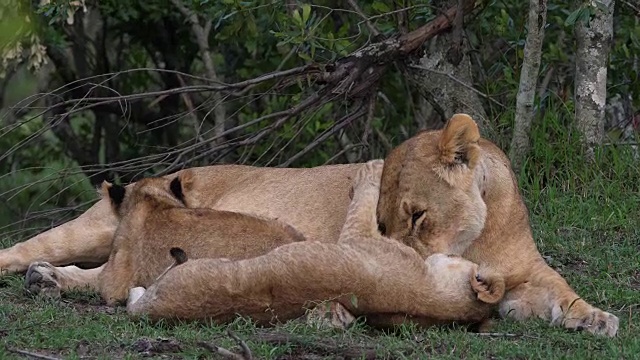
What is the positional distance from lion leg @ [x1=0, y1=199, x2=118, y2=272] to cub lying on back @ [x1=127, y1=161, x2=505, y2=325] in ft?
4.66

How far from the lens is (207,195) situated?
593cm

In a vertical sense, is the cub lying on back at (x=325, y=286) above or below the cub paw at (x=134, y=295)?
above

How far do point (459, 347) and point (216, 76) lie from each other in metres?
5.51

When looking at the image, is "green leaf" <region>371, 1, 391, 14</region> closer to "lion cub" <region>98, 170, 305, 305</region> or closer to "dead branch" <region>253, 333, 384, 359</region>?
"lion cub" <region>98, 170, 305, 305</region>

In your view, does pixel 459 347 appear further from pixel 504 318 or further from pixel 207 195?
pixel 207 195

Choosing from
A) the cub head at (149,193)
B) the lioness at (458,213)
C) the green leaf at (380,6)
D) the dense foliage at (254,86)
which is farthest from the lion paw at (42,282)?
the green leaf at (380,6)

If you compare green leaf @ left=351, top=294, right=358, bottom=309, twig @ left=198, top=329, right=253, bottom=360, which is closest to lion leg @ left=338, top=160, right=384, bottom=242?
green leaf @ left=351, top=294, right=358, bottom=309

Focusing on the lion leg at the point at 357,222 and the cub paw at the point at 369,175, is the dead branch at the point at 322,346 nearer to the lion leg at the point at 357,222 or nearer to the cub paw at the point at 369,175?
the lion leg at the point at 357,222

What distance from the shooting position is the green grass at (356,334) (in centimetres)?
413

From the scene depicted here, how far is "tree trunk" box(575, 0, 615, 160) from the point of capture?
6938 mm

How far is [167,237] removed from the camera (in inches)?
197

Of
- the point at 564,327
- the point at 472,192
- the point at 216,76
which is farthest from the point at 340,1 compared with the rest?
the point at 564,327

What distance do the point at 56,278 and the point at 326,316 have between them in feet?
5.18

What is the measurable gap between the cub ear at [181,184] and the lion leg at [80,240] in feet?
1.29
